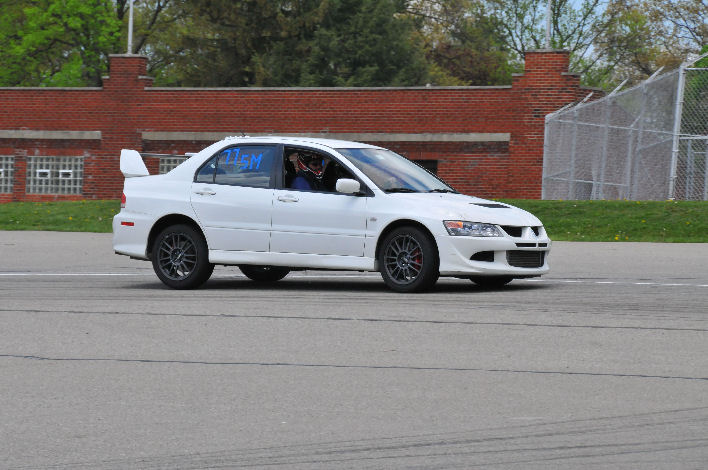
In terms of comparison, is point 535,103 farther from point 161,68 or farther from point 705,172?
point 161,68

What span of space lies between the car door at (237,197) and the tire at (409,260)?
1.42 meters

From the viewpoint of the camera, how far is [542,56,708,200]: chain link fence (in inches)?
1109

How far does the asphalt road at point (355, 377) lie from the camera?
6.01m

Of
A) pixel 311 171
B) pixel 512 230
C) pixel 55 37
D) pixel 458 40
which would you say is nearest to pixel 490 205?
pixel 512 230

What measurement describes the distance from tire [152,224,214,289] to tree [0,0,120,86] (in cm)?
4453

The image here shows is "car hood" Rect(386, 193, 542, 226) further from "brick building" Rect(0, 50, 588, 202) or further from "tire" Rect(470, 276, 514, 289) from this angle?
"brick building" Rect(0, 50, 588, 202)

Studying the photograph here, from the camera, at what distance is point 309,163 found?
13625 mm

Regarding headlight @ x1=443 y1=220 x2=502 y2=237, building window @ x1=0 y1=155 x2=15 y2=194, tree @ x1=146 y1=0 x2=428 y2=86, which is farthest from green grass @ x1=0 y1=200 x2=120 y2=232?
tree @ x1=146 y1=0 x2=428 y2=86

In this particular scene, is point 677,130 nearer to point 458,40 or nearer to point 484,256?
point 484,256

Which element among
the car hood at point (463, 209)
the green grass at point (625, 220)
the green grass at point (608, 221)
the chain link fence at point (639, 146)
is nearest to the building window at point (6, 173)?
the green grass at point (608, 221)

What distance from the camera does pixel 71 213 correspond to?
30.5m

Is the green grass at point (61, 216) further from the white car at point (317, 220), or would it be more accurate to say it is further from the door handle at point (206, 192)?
the door handle at point (206, 192)

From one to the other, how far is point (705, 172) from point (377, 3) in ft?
89.2

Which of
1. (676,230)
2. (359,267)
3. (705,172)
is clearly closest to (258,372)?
(359,267)
